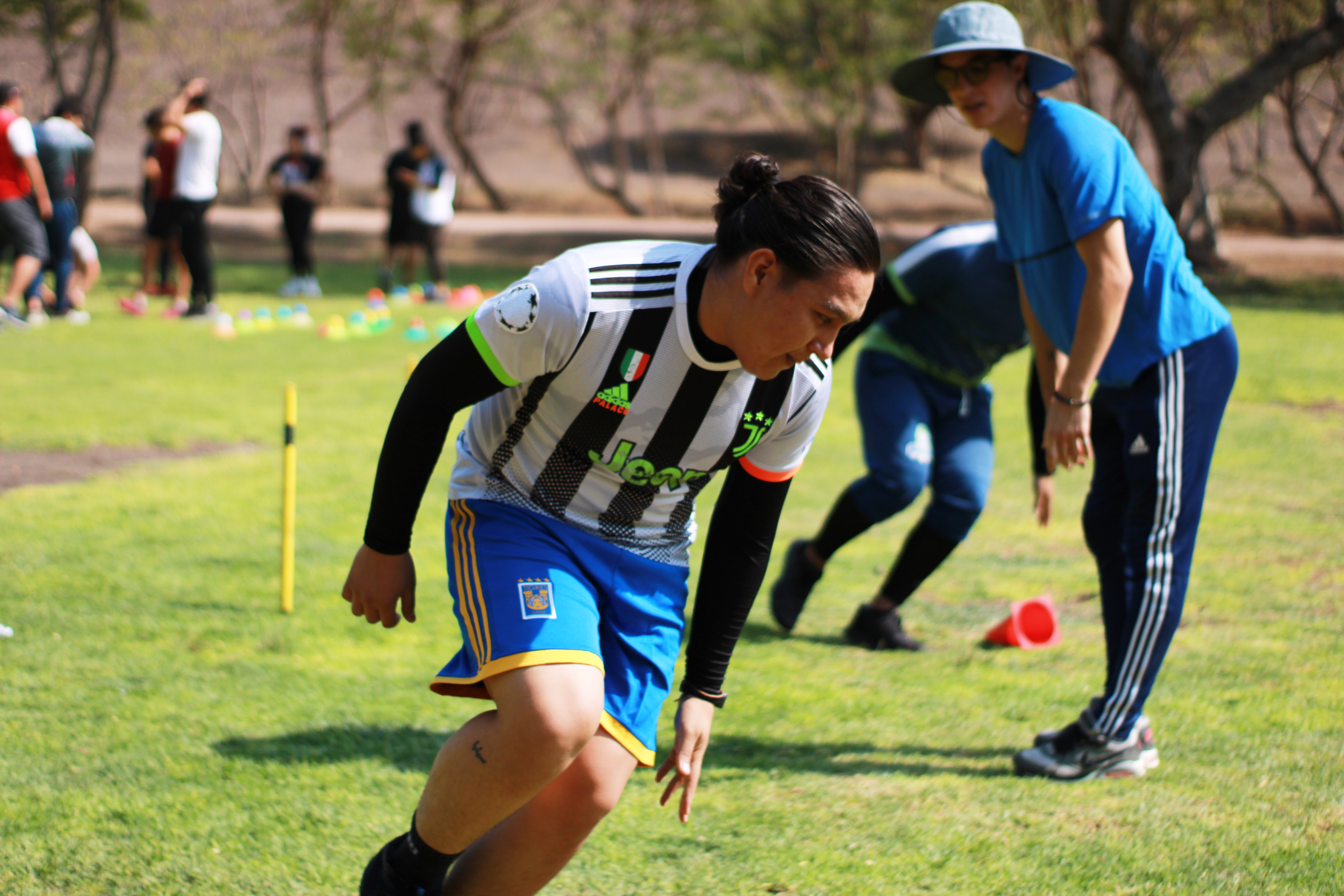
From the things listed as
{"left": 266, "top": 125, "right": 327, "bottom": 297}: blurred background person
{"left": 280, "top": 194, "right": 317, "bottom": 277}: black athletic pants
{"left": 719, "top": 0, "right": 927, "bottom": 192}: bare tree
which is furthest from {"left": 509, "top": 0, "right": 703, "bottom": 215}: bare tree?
{"left": 280, "top": 194, "right": 317, "bottom": 277}: black athletic pants

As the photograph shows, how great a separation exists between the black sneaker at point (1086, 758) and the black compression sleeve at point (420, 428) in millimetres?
2142

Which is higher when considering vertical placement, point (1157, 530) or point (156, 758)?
point (1157, 530)

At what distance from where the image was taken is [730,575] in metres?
2.71

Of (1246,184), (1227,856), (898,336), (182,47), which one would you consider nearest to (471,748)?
(1227,856)

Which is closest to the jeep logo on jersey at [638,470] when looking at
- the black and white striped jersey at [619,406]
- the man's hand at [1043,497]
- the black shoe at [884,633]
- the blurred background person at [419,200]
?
the black and white striped jersey at [619,406]

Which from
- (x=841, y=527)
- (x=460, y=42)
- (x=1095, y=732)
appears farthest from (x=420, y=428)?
(x=460, y=42)

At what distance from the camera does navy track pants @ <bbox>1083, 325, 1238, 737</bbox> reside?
3.49 metres

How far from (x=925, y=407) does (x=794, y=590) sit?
0.91 meters

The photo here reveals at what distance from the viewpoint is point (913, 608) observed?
5371mm

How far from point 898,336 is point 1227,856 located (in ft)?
7.59

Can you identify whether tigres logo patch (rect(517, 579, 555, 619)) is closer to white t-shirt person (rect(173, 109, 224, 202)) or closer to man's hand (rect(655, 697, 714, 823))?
man's hand (rect(655, 697, 714, 823))

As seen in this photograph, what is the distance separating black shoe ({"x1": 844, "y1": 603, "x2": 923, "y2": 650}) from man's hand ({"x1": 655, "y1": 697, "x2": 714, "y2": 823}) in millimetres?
2295

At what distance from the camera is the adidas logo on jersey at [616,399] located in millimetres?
2457

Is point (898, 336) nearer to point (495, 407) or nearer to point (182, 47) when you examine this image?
point (495, 407)
